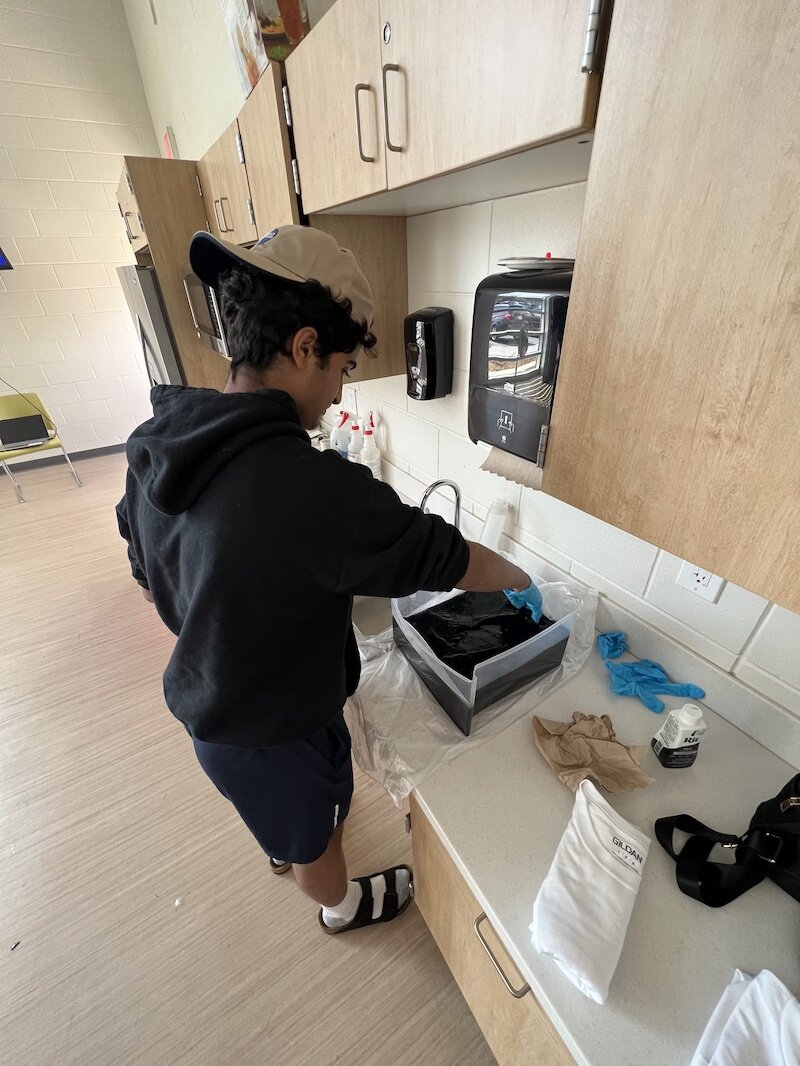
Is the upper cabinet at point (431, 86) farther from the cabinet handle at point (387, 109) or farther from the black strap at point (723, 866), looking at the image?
the black strap at point (723, 866)

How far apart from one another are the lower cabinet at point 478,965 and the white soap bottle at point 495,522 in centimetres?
70

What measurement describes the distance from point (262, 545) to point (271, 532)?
0.08ft

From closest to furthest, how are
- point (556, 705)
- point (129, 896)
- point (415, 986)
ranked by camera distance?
point (556, 705)
point (415, 986)
point (129, 896)

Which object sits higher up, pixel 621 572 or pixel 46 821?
pixel 621 572

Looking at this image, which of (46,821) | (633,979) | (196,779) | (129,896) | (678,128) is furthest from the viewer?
(196,779)

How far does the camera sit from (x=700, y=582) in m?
0.84

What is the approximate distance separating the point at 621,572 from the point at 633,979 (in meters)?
0.69

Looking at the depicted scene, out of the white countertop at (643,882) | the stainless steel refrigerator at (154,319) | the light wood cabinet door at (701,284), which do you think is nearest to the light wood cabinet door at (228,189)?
the stainless steel refrigerator at (154,319)

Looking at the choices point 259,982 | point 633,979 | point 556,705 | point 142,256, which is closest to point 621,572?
point 556,705

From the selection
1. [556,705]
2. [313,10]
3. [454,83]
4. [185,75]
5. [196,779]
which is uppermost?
[185,75]

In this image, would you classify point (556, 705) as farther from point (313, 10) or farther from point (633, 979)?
point (313, 10)

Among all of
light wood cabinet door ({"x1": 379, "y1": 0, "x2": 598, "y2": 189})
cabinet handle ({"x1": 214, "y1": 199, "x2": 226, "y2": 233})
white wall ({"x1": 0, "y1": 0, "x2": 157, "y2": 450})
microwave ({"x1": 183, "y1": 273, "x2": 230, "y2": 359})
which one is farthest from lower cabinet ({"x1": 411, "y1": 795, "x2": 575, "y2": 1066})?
white wall ({"x1": 0, "y1": 0, "x2": 157, "y2": 450})

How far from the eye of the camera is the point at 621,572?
1.00 m

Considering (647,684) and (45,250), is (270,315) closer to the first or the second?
(647,684)
